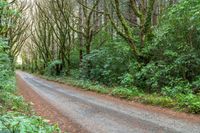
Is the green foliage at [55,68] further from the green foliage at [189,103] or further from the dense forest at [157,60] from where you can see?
the green foliage at [189,103]

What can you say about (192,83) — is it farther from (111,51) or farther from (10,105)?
(111,51)

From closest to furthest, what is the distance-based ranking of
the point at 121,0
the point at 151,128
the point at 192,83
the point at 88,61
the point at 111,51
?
1. the point at 151,128
2. the point at 192,83
3. the point at 111,51
4. the point at 88,61
5. the point at 121,0

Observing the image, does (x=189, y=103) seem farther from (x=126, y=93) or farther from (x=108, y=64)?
(x=108, y=64)

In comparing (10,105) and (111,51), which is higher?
(111,51)

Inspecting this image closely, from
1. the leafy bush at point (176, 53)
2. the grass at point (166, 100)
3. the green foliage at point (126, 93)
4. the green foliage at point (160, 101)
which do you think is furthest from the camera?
the green foliage at point (126, 93)

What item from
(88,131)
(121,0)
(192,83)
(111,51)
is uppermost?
(121,0)

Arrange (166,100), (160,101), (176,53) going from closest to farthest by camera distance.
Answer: (166,100), (160,101), (176,53)

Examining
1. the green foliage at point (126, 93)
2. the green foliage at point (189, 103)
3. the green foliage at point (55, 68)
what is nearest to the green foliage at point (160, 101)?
the green foliage at point (189, 103)

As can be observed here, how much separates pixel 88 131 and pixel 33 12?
37934mm

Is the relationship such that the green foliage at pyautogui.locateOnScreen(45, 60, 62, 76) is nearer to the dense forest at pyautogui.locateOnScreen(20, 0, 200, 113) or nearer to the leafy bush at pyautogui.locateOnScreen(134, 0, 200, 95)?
the dense forest at pyautogui.locateOnScreen(20, 0, 200, 113)

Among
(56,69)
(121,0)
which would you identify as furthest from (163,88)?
(56,69)

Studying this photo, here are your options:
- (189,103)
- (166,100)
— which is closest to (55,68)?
(166,100)

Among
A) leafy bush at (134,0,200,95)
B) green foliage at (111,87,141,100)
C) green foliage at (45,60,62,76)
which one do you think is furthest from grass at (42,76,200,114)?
green foliage at (45,60,62,76)

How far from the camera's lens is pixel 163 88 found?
13867mm
